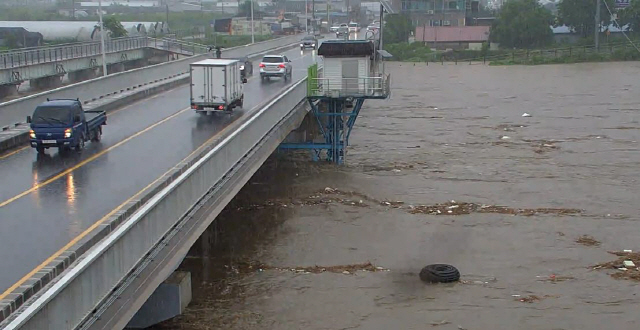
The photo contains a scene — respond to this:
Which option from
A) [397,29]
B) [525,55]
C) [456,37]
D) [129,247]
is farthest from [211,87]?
[397,29]

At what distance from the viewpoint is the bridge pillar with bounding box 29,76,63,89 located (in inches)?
2078

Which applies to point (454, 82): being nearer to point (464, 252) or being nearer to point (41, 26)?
point (41, 26)

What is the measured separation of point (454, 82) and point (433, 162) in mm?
34866

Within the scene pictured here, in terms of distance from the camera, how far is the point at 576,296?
19469mm

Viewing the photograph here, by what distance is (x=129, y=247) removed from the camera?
12219 millimetres

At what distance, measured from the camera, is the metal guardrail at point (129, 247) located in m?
9.63

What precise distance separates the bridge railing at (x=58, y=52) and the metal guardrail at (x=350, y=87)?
67.3 ft

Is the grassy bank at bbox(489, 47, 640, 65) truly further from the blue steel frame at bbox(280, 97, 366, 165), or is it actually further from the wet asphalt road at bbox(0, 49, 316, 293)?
the wet asphalt road at bbox(0, 49, 316, 293)

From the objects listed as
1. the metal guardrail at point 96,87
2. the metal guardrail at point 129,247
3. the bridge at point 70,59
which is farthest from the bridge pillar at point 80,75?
the metal guardrail at point 129,247

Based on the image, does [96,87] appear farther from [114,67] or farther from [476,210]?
[114,67]

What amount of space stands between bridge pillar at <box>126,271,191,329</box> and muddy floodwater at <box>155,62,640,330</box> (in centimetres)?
150

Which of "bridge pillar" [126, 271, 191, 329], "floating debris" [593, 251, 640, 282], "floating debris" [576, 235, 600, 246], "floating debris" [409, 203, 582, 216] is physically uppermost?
"bridge pillar" [126, 271, 191, 329]

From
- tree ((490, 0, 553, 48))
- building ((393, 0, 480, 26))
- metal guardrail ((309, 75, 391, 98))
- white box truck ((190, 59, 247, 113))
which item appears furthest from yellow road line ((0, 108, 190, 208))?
building ((393, 0, 480, 26))

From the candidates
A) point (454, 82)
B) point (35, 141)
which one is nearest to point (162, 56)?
point (454, 82)
